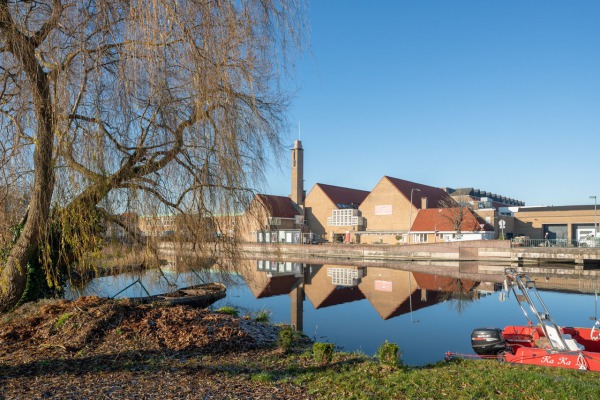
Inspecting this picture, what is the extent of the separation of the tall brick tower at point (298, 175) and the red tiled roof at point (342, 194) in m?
2.43

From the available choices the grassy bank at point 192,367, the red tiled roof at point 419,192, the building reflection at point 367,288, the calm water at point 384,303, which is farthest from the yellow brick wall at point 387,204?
the grassy bank at point 192,367

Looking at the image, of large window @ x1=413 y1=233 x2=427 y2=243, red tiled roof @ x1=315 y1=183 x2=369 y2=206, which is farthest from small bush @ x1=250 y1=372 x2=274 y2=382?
red tiled roof @ x1=315 y1=183 x2=369 y2=206

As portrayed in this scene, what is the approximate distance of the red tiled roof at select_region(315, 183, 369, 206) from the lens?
191ft

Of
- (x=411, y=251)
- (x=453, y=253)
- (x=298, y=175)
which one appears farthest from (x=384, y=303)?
(x=298, y=175)

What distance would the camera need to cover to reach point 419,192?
5666 centimetres

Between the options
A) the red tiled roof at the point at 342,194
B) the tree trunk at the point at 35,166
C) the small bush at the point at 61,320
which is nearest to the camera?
the tree trunk at the point at 35,166

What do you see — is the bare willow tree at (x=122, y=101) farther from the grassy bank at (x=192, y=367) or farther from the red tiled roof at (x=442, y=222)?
the red tiled roof at (x=442, y=222)

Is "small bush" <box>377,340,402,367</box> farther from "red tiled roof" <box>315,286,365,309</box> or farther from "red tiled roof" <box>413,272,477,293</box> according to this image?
"red tiled roof" <box>413,272,477,293</box>

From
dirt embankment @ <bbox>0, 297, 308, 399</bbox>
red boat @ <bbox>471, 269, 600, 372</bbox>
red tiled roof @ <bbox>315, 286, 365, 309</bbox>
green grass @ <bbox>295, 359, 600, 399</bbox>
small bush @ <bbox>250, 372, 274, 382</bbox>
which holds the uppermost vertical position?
dirt embankment @ <bbox>0, 297, 308, 399</bbox>

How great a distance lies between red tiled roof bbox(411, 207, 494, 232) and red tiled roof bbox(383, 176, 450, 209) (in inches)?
111

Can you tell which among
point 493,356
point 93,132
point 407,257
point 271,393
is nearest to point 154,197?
point 93,132

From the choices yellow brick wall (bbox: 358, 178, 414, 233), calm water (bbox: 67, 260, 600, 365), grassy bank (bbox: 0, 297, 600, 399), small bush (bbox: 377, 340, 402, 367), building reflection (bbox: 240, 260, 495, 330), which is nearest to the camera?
grassy bank (bbox: 0, 297, 600, 399)

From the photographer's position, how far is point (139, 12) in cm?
543

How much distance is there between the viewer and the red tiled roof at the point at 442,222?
158ft
